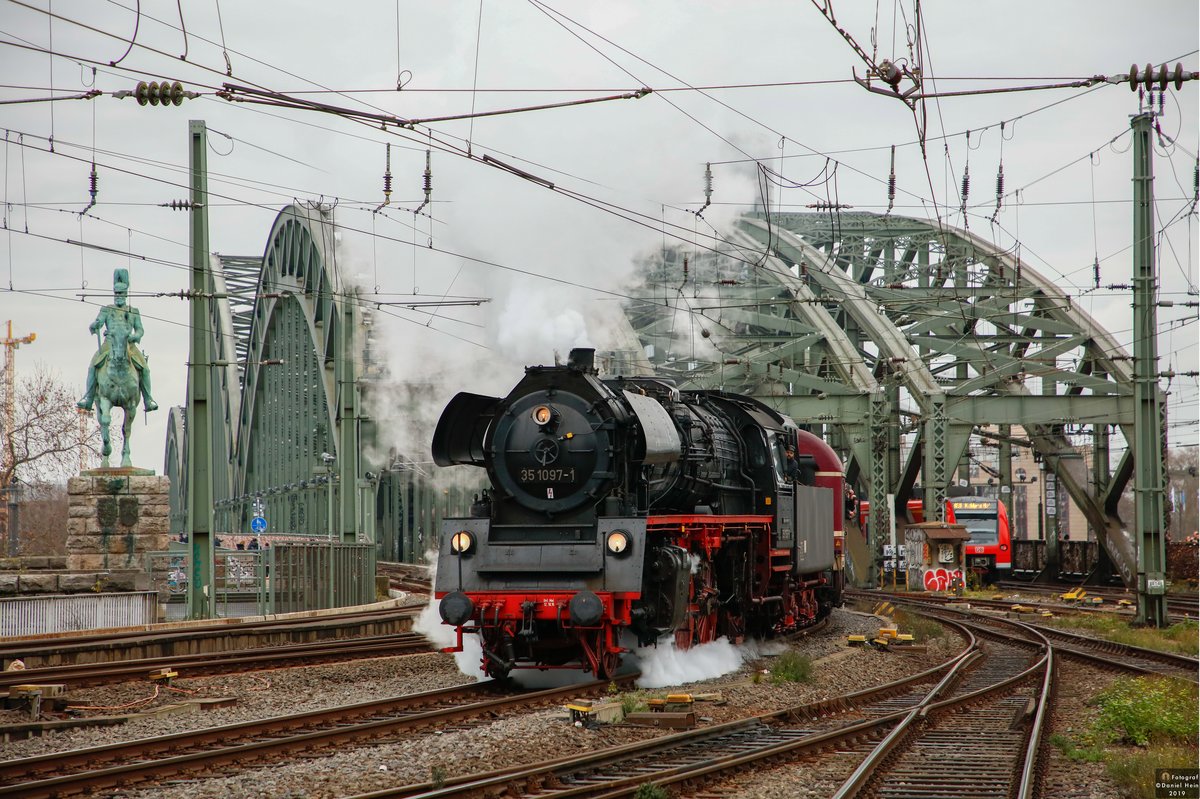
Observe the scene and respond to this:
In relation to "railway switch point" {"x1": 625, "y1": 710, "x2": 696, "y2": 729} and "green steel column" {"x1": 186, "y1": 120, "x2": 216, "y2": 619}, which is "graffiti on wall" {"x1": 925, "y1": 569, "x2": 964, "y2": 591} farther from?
"railway switch point" {"x1": 625, "y1": 710, "x2": 696, "y2": 729}

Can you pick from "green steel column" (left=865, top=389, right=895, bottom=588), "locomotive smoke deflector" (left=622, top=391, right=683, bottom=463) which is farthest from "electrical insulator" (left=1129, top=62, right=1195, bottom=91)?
"green steel column" (left=865, top=389, right=895, bottom=588)

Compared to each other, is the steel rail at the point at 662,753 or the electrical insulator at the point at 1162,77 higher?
the electrical insulator at the point at 1162,77

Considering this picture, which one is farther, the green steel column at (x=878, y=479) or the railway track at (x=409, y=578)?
the green steel column at (x=878, y=479)

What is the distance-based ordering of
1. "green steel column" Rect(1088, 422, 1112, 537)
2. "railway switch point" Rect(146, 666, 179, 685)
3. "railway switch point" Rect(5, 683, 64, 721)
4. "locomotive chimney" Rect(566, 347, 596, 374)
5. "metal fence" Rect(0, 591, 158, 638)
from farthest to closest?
1. "green steel column" Rect(1088, 422, 1112, 537)
2. "metal fence" Rect(0, 591, 158, 638)
3. "locomotive chimney" Rect(566, 347, 596, 374)
4. "railway switch point" Rect(146, 666, 179, 685)
5. "railway switch point" Rect(5, 683, 64, 721)

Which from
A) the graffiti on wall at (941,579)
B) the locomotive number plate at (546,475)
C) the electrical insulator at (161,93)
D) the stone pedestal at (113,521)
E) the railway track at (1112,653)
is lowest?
the graffiti on wall at (941,579)

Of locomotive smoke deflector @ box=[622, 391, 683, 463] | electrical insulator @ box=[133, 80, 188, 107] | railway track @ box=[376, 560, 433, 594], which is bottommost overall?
railway track @ box=[376, 560, 433, 594]

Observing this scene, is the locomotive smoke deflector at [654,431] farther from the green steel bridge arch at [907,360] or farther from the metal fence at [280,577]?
the green steel bridge arch at [907,360]

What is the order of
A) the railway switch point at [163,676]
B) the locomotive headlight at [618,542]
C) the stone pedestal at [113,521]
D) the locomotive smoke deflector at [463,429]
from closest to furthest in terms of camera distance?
the locomotive headlight at [618,542]
the railway switch point at [163,676]
the locomotive smoke deflector at [463,429]
the stone pedestal at [113,521]

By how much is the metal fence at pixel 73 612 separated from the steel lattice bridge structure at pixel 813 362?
24.5 feet

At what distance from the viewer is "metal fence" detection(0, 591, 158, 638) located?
637 inches

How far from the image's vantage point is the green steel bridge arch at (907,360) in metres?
35.2

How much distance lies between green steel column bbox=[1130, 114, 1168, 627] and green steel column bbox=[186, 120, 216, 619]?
577 inches

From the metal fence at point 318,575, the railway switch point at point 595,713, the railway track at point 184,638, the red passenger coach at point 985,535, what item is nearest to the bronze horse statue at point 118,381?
the metal fence at point 318,575

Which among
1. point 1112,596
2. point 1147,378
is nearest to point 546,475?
point 1147,378
